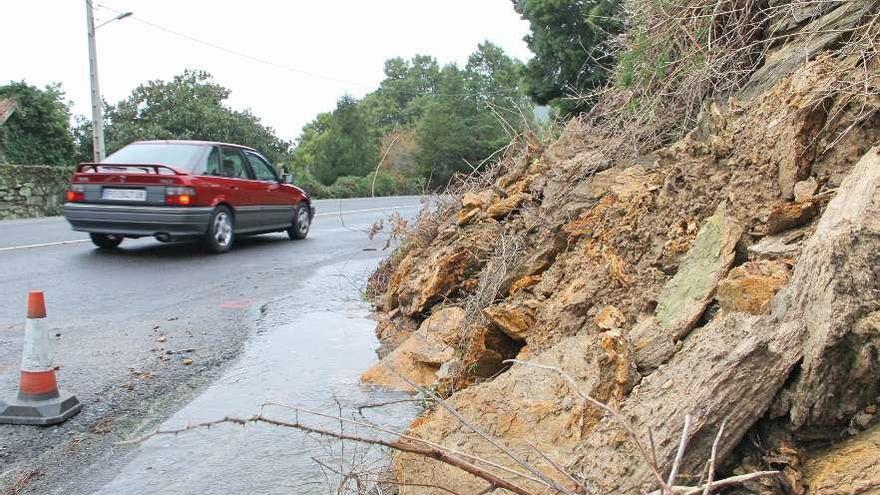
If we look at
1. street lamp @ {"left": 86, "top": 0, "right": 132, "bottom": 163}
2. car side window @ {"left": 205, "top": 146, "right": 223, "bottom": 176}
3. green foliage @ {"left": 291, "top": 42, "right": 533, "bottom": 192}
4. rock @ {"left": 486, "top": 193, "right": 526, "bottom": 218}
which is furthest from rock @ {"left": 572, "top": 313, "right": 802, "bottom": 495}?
street lamp @ {"left": 86, "top": 0, "right": 132, "bottom": 163}

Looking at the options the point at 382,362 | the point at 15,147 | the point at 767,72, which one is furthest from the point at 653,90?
the point at 15,147

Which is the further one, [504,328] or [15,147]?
[15,147]

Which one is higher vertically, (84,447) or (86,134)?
(86,134)

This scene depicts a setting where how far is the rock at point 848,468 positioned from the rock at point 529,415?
27.4 inches

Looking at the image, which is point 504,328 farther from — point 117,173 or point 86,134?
point 86,134

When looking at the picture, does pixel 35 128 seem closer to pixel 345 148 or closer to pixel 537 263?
pixel 345 148

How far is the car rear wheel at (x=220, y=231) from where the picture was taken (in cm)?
1009

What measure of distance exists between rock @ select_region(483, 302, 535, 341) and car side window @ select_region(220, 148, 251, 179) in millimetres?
7623

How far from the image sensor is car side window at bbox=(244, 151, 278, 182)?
37.9ft

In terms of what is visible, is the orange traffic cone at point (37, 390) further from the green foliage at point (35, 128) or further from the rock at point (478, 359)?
the green foliage at point (35, 128)

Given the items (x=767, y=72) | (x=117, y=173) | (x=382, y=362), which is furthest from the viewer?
(x=117, y=173)

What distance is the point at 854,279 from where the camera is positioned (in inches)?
85.5

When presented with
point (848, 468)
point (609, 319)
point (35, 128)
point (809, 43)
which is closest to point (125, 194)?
point (609, 319)

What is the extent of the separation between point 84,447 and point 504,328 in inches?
83.5
